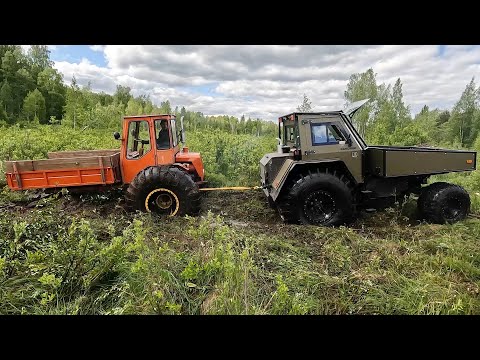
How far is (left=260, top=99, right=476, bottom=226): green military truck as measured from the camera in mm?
5402

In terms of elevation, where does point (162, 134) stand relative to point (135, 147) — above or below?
above

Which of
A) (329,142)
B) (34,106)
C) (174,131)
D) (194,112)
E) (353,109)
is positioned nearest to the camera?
(329,142)

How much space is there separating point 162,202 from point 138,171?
0.86 m

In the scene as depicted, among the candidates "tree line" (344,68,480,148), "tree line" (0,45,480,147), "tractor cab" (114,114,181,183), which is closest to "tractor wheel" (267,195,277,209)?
"tractor cab" (114,114,181,183)

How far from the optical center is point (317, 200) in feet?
18.0

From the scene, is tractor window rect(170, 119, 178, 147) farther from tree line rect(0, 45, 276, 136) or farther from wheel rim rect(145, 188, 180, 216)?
tree line rect(0, 45, 276, 136)

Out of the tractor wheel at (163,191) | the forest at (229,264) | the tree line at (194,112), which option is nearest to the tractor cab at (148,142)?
the tractor wheel at (163,191)

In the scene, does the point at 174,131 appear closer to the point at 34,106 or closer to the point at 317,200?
the point at 317,200

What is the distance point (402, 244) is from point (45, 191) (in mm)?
6627

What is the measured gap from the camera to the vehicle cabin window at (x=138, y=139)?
6176 mm

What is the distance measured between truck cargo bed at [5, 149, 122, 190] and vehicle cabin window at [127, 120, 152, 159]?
1.46ft

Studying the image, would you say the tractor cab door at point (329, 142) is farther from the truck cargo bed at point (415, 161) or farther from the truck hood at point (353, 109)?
the truck hood at point (353, 109)

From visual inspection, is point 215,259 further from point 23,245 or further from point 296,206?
point 296,206

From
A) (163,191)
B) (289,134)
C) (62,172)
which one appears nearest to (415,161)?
(289,134)
